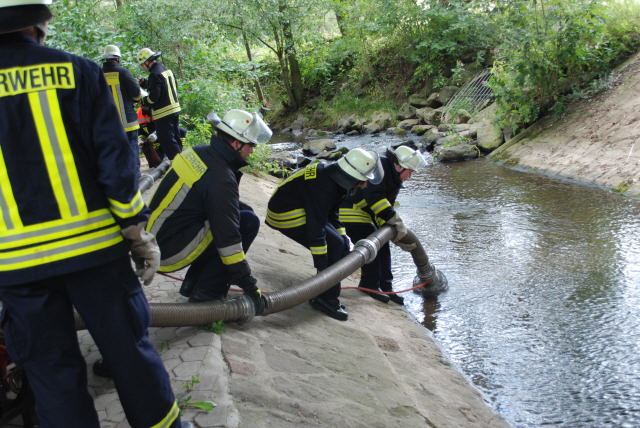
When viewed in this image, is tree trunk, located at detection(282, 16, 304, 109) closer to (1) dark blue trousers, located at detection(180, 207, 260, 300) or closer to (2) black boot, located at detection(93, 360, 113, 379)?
(1) dark blue trousers, located at detection(180, 207, 260, 300)

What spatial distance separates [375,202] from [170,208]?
2.30m

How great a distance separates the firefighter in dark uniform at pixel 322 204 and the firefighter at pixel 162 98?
3.64m

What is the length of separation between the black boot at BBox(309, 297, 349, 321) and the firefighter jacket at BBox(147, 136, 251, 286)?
133cm

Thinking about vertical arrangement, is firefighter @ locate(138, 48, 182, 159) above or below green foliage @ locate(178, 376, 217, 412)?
above

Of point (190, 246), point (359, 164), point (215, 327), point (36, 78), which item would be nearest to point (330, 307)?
point (359, 164)

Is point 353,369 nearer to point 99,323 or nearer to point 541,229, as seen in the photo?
point 99,323

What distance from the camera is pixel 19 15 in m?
2.00

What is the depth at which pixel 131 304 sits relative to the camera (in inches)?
85.8

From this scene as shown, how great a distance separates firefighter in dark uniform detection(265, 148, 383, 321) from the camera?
4.71 metres

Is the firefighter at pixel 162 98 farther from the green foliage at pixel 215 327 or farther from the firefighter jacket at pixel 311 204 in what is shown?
the green foliage at pixel 215 327

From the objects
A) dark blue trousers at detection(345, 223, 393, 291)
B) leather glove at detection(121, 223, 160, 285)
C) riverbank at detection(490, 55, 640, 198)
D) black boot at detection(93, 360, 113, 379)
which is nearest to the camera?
leather glove at detection(121, 223, 160, 285)

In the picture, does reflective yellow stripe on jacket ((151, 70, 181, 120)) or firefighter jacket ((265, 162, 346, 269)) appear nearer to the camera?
firefighter jacket ((265, 162, 346, 269))

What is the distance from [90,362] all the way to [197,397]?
888 mm

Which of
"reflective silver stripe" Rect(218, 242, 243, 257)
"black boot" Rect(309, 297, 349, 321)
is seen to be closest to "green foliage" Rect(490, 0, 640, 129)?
"black boot" Rect(309, 297, 349, 321)
